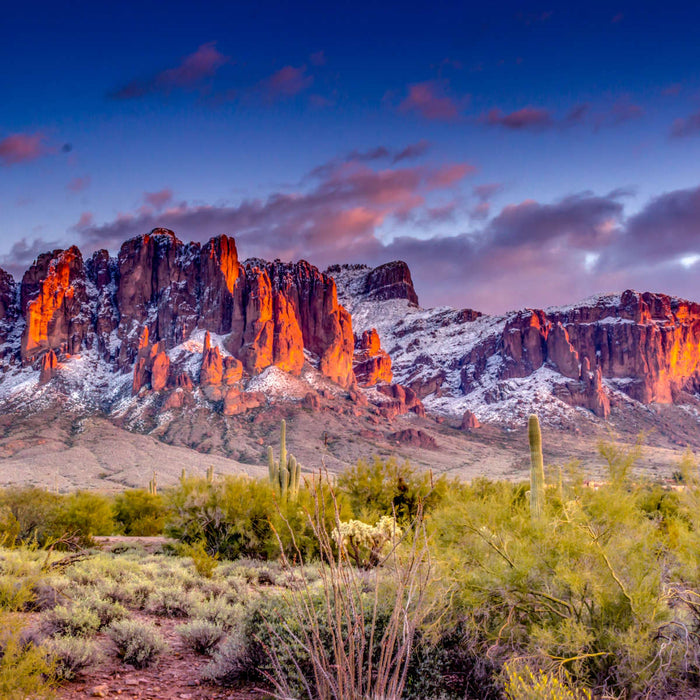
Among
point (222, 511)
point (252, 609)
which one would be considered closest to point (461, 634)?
point (252, 609)

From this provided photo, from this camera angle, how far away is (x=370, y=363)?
187m

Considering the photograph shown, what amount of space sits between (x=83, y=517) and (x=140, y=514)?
6.70 metres

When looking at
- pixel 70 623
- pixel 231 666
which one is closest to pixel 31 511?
pixel 70 623

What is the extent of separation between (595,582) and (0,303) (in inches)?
7693

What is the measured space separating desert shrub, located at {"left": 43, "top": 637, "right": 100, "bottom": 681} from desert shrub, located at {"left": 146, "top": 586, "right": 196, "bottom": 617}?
2670mm

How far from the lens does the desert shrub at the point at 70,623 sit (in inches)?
278

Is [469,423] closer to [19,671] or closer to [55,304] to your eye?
[55,304]

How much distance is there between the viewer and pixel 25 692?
499cm

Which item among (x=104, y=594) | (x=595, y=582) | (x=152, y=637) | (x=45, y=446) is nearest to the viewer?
(x=595, y=582)

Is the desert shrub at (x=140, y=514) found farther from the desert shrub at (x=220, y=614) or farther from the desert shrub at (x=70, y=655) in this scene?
the desert shrub at (x=70, y=655)

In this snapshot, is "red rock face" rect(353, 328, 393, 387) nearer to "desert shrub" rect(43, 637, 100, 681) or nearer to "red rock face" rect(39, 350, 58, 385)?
"red rock face" rect(39, 350, 58, 385)

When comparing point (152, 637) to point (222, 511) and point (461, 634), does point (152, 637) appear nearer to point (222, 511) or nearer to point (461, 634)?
point (461, 634)

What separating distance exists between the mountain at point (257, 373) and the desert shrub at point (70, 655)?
7525 cm

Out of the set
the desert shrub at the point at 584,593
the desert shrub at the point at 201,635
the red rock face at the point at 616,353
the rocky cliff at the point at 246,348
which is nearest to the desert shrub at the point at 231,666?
the desert shrub at the point at 201,635
